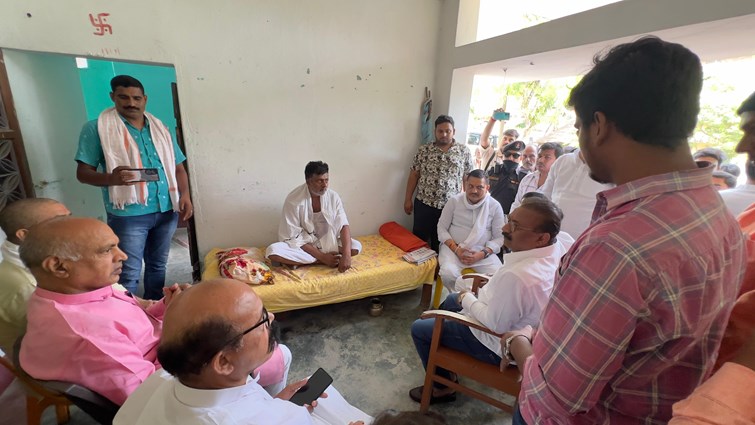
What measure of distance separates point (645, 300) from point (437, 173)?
8.82 feet

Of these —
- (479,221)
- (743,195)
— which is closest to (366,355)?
(479,221)

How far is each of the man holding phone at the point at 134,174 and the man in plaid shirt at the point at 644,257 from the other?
2.63m

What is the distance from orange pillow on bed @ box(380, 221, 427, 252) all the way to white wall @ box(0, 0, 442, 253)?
0.20 metres

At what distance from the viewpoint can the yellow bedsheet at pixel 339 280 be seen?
2454 millimetres

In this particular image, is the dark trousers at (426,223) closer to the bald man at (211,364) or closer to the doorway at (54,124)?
the doorway at (54,124)

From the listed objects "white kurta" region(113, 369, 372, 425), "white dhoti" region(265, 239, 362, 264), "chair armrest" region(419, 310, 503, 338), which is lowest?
"white dhoti" region(265, 239, 362, 264)

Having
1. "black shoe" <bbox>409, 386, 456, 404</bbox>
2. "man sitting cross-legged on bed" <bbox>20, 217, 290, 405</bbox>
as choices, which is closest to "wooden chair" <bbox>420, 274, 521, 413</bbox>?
"black shoe" <bbox>409, 386, 456, 404</bbox>

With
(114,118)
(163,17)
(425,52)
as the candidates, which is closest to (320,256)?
(114,118)

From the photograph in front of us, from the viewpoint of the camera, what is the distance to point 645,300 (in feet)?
2.11

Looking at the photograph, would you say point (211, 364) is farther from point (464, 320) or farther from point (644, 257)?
point (464, 320)

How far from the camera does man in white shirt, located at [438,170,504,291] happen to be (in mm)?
2744

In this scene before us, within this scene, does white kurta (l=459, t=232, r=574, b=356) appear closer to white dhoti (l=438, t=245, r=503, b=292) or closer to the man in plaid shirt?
the man in plaid shirt

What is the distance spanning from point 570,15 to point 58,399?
3.62 meters

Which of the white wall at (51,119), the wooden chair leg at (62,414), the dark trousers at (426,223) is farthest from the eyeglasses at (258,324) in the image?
the white wall at (51,119)
